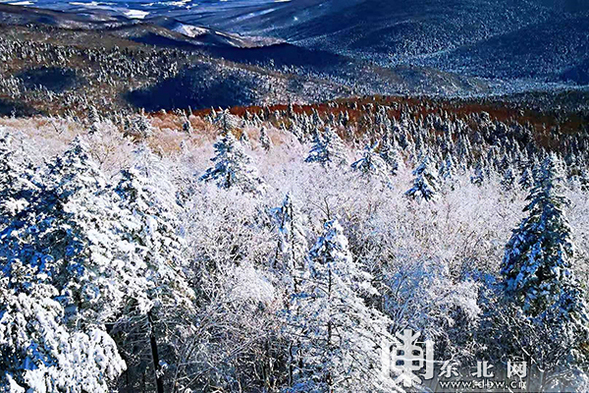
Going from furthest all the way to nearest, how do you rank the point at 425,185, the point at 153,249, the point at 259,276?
the point at 425,185
the point at 259,276
the point at 153,249

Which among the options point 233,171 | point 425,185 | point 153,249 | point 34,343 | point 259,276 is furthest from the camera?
point 425,185

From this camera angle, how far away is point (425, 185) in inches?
1387

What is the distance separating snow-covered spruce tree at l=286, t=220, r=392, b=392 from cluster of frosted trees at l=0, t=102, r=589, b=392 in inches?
1.7

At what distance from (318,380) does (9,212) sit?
8.88 m

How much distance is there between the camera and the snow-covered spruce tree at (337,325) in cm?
1146

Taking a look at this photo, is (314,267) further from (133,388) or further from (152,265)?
(133,388)

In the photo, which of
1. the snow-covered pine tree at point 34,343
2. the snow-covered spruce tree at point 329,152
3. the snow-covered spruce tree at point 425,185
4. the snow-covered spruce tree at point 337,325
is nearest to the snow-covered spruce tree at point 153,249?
the snow-covered pine tree at point 34,343

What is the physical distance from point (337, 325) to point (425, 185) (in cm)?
2556

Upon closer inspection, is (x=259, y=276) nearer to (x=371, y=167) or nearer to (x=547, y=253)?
(x=547, y=253)

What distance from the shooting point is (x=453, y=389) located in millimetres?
20656

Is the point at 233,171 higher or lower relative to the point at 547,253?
higher

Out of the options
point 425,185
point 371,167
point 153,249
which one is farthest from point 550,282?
point 371,167

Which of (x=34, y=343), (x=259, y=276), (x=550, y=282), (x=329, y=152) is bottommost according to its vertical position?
(x=550, y=282)

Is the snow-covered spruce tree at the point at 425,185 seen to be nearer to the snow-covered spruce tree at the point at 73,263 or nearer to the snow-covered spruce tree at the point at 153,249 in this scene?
the snow-covered spruce tree at the point at 153,249
